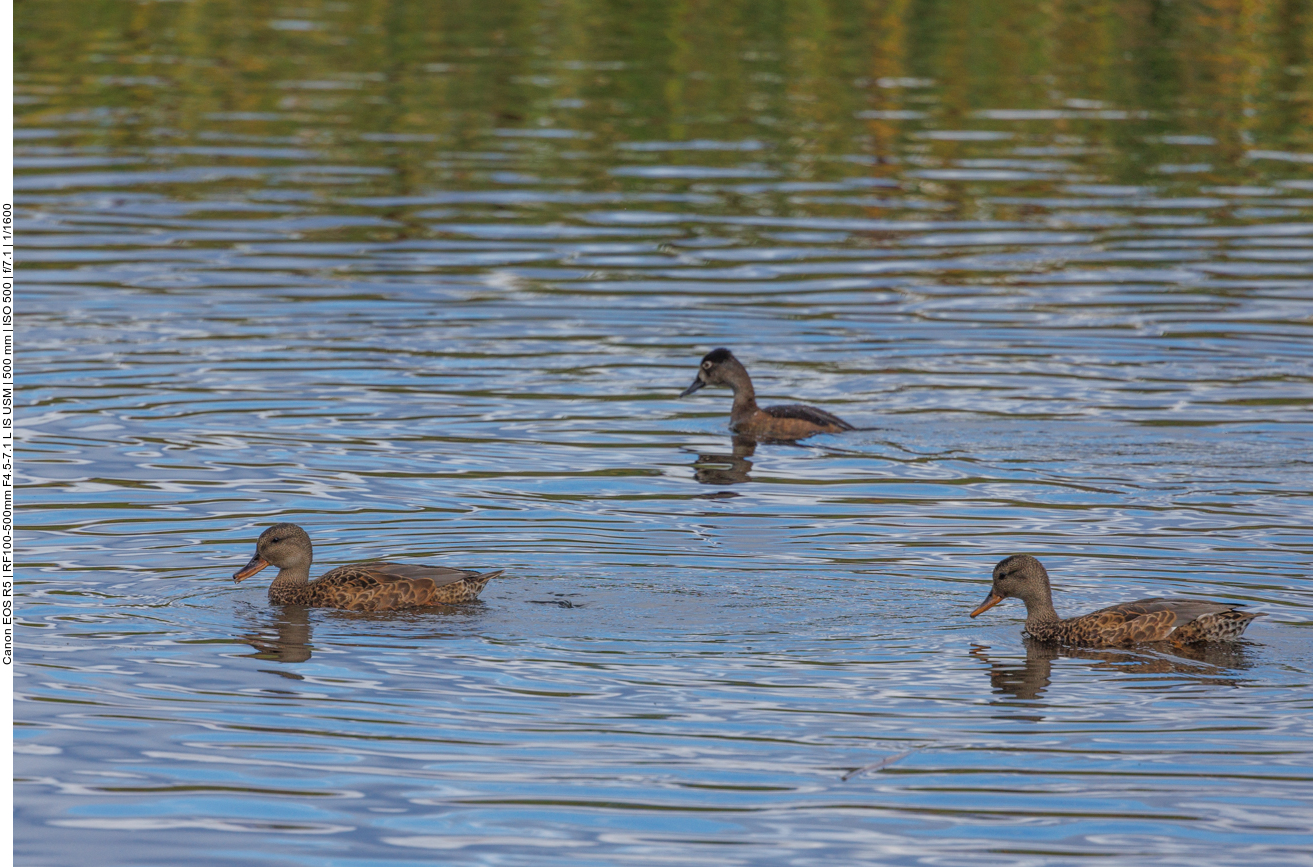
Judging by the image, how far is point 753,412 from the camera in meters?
17.4

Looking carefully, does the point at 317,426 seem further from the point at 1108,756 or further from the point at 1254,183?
the point at 1254,183

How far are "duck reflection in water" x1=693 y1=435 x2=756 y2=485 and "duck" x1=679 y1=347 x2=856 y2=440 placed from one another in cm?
20

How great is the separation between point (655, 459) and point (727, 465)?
1.86ft

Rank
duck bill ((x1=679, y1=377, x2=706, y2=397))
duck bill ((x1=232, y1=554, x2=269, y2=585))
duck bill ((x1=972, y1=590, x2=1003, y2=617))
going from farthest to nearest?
duck bill ((x1=679, y1=377, x2=706, y2=397))
duck bill ((x1=232, y1=554, x2=269, y2=585))
duck bill ((x1=972, y1=590, x2=1003, y2=617))

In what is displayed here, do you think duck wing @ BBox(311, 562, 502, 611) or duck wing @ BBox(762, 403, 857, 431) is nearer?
duck wing @ BBox(311, 562, 502, 611)

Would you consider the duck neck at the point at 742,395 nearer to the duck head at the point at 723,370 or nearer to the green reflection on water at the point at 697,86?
the duck head at the point at 723,370

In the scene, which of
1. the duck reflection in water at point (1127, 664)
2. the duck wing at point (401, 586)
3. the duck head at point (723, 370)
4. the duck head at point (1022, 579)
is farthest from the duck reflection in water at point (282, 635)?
the duck head at point (723, 370)

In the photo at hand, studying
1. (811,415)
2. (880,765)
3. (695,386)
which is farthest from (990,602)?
(695,386)

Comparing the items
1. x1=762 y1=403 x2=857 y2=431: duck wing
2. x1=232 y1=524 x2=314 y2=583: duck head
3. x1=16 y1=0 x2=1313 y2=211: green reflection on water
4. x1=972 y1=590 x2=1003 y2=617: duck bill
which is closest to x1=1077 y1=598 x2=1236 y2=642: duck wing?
x1=972 y1=590 x2=1003 y2=617: duck bill

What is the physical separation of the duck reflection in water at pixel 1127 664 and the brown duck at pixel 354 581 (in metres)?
2.95

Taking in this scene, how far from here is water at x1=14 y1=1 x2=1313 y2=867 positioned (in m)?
9.27

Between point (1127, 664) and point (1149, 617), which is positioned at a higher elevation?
point (1149, 617)

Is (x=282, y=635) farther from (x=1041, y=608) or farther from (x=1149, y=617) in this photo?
(x=1149, y=617)

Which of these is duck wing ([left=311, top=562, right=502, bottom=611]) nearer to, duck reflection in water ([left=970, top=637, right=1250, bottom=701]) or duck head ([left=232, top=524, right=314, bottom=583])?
duck head ([left=232, top=524, right=314, bottom=583])
